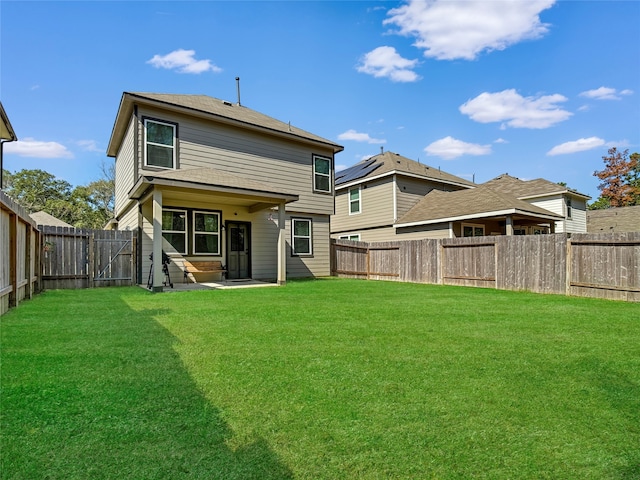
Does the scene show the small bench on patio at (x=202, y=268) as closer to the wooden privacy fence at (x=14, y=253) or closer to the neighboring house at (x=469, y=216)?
the wooden privacy fence at (x=14, y=253)

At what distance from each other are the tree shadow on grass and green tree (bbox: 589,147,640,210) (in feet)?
144

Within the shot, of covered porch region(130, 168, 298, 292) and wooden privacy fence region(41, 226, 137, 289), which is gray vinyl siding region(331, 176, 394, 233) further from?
wooden privacy fence region(41, 226, 137, 289)

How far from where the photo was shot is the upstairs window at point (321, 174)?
47.1 ft

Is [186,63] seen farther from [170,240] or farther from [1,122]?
[170,240]

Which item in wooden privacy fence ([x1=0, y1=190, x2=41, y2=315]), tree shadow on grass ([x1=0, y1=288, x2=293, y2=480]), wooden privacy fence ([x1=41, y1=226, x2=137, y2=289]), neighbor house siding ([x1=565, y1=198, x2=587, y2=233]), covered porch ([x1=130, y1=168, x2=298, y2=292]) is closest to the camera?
tree shadow on grass ([x1=0, y1=288, x2=293, y2=480])

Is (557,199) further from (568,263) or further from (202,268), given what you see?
(202,268)

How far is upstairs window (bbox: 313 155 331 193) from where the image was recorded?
47.1 ft

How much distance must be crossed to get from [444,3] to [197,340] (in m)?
10.7

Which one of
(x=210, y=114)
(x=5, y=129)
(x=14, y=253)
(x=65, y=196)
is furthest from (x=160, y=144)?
(x=65, y=196)

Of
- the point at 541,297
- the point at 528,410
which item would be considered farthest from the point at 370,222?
the point at 528,410

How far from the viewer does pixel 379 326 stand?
16.0 ft

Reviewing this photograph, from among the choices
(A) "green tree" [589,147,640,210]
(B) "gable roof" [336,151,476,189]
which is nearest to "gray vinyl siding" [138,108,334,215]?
(B) "gable roof" [336,151,476,189]

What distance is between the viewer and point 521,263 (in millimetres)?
9758

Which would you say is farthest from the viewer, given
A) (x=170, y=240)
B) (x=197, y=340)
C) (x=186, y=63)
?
(x=186, y=63)
